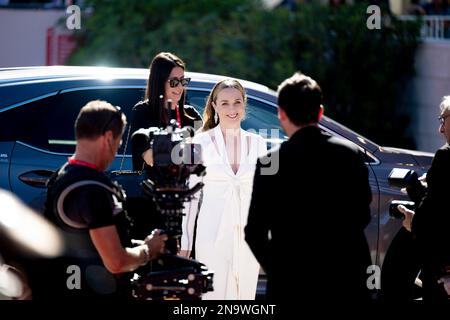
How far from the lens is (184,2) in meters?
15.3

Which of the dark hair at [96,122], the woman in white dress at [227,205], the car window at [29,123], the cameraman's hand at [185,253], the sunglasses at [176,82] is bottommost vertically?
the cameraman's hand at [185,253]

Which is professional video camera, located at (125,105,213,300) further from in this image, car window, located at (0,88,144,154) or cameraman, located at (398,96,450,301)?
car window, located at (0,88,144,154)

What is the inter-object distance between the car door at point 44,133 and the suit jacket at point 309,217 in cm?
232

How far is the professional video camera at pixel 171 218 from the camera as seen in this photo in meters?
4.71

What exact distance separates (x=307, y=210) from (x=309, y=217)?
30 millimetres

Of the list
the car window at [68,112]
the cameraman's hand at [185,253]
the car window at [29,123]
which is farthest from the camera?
the car window at [68,112]

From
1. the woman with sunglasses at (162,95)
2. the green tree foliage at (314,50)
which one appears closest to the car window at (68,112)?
the woman with sunglasses at (162,95)

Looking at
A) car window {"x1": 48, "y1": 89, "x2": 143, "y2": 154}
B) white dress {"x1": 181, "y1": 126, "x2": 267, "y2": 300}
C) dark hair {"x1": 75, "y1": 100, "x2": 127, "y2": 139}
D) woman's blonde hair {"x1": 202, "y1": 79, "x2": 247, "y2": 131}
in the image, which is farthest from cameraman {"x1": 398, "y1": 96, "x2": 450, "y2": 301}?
car window {"x1": 48, "y1": 89, "x2": 143, "y2": 154}

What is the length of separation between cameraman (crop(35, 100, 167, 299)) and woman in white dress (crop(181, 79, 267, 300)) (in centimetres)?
127

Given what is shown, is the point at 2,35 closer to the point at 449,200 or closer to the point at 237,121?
the point at 237,121

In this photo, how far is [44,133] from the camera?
268 inches

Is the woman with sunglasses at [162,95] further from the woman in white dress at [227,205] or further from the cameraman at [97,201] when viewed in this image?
the cameraman at [97,201]

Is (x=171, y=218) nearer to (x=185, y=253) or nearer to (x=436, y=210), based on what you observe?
(x=436, y=210)
